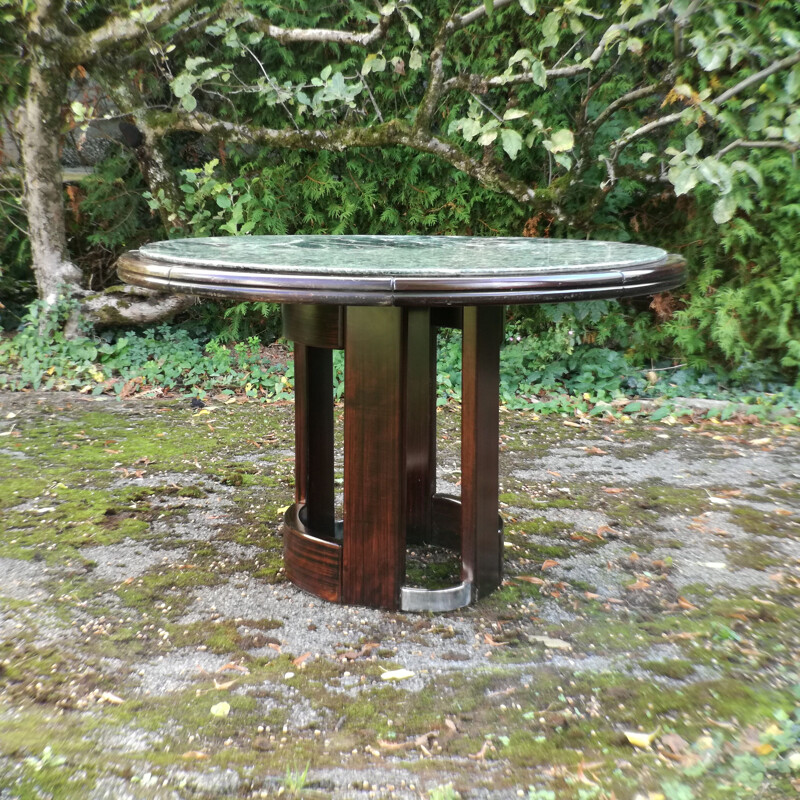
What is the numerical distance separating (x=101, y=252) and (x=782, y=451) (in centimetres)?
461

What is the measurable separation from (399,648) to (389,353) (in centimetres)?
78

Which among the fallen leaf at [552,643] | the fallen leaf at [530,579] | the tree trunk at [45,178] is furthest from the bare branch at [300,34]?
the fallen leaf at [552,643]

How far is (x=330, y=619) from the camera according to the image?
243cm

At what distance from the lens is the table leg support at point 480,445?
2359 mm

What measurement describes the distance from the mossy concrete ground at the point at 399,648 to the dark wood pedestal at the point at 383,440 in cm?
10

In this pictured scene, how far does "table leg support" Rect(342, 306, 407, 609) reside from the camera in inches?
90.2

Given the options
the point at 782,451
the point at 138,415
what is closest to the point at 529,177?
the point at 782,451

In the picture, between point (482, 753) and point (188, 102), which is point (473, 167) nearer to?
point (188, 102)

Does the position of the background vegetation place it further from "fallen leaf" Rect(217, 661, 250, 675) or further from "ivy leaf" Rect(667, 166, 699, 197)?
"fallen leaf" Rect(217, 661, 250, 675)

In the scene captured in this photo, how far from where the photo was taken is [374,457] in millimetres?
2371

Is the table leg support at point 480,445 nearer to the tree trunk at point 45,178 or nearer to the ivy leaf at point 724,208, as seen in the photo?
the ivy leaf at point 724,208

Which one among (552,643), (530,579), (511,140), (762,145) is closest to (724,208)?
(762,145)

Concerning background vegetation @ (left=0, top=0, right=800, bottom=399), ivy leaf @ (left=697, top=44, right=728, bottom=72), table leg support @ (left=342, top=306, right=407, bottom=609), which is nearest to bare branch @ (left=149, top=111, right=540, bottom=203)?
background vegetation @ (left=0, top=0, right=800, bottom=399)

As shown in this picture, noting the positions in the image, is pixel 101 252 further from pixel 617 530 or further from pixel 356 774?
pixel 356 774
